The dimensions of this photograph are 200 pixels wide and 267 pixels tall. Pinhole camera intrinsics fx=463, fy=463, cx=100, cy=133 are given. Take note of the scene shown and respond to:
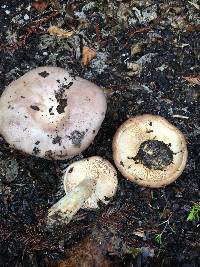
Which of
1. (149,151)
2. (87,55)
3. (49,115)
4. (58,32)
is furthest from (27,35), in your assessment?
(149,151)

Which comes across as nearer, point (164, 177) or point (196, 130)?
point (164, 177)

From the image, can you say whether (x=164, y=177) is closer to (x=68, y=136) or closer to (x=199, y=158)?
(x=199, y=158)

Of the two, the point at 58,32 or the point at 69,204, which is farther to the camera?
the point at 58,32

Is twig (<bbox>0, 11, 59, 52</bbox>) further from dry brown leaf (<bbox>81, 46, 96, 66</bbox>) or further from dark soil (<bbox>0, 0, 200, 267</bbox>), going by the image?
dry brown leaf (<bbox>81, 46, 96, 66</bbox>)

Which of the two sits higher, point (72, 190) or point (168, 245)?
point (72, 190)

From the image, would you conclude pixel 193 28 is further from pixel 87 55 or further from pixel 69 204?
pixel 69 204

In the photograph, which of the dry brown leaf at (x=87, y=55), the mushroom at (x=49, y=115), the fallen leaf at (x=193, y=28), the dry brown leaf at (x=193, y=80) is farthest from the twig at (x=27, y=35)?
the dry brown leaf at (x=193, y=80)

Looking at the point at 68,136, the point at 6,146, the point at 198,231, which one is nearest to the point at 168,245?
the point at 198,231

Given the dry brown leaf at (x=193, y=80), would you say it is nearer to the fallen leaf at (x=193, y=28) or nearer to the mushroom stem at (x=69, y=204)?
the fallen leaf at (x=193, y=28)
